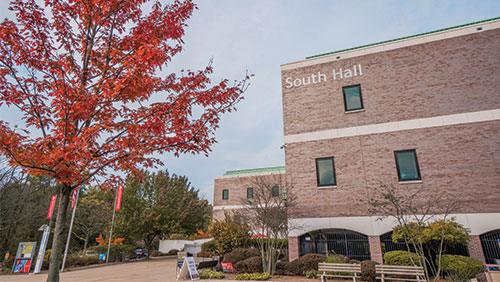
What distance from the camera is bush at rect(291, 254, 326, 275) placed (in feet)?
43.4

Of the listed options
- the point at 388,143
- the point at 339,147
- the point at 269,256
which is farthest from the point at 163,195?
the point at 388,143

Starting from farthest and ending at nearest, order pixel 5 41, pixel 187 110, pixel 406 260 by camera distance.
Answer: pixel 406 260
pixel 187 110
pixel 5 41

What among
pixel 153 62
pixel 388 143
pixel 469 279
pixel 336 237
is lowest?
pixel 469 279

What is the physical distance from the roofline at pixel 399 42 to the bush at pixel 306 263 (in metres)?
11.1

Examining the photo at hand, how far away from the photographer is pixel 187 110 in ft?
19.9

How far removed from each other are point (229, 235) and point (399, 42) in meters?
15.8

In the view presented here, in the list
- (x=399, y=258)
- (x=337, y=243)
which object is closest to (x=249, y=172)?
(x=337, y=243)

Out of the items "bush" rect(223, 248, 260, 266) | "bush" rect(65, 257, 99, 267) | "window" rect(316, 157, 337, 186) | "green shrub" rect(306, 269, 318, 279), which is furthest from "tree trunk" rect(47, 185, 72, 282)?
"bush" rect(65, 257, 99, 267)

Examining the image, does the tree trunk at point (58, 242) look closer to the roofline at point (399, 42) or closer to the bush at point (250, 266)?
the bush at point (250, 266)

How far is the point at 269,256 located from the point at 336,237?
12.1 ft

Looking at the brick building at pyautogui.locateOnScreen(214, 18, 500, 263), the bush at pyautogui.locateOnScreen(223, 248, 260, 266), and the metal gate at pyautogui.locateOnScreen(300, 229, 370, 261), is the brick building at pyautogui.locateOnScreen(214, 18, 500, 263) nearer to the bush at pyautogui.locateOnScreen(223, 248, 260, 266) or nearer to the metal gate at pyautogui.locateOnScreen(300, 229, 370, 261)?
the metal gate at pyautogui.locateOnScreen(300, 229, 370, 261)

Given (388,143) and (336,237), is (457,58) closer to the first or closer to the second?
(388,143)

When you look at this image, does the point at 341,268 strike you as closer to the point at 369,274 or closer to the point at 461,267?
the point at 369,274

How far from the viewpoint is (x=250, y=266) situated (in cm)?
1408
